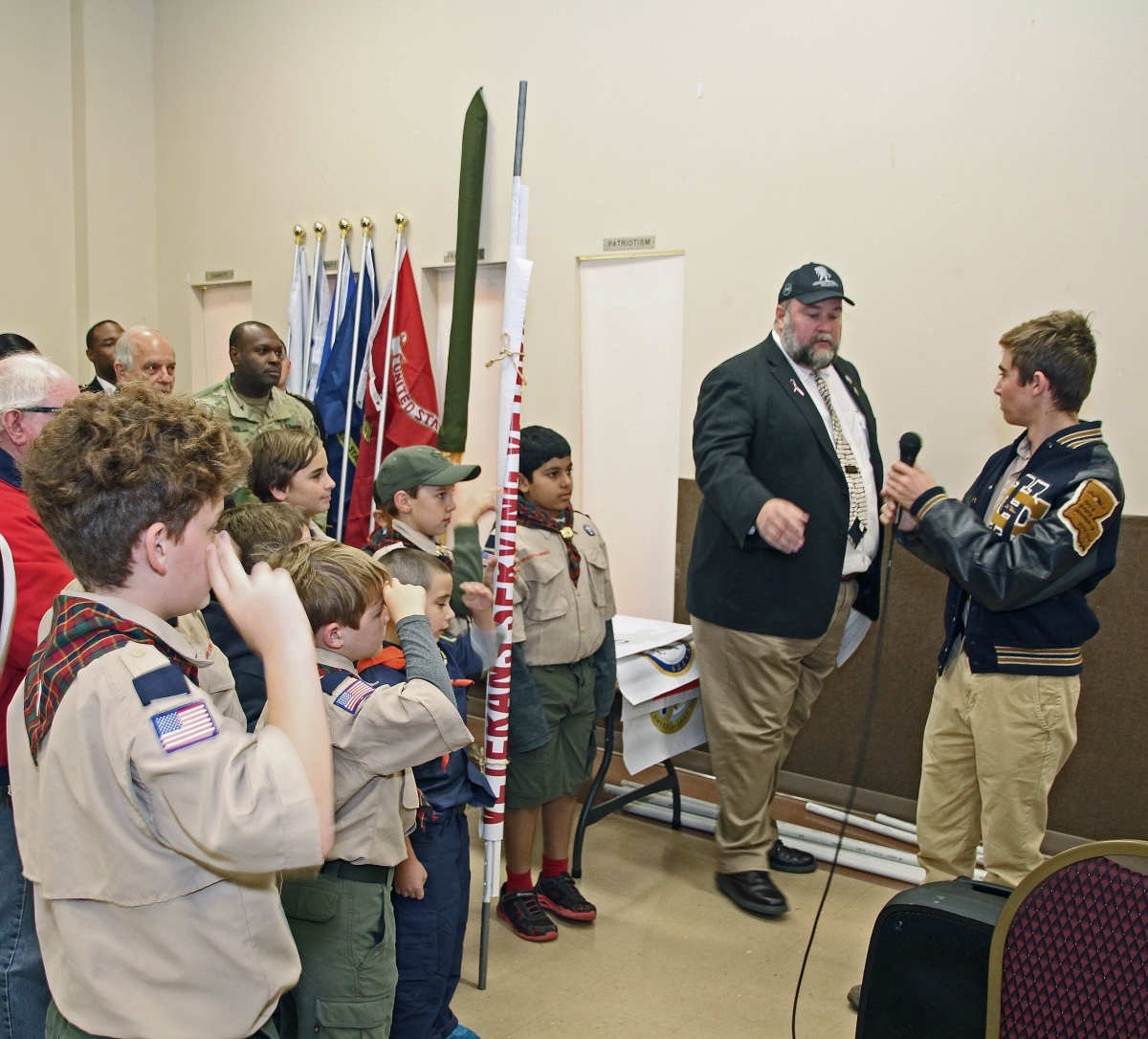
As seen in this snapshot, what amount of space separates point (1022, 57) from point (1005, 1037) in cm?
309

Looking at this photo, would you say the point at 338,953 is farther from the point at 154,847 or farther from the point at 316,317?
the point at 316,317

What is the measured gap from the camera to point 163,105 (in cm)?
596

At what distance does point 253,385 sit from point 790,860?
2.58 m

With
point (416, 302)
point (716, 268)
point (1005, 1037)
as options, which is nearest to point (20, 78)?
point (416, 302)

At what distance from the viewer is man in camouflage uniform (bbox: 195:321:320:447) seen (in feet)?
12.6

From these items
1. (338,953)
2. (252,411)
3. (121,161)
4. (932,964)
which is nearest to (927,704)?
(932,964)

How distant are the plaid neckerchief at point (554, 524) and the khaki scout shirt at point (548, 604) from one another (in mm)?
13

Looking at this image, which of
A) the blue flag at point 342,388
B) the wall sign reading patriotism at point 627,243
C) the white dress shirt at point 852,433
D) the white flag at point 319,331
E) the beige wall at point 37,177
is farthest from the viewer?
the beige wall at point 37,177

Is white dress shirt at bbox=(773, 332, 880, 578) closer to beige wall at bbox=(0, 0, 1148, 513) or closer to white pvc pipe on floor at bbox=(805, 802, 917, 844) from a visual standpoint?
beige wall at bbox=(0, 0, 1148, 513)

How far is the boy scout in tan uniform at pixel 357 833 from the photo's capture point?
1.55 metres

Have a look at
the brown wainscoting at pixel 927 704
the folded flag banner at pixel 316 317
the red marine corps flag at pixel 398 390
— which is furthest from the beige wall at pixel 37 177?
the brown wainscoting at pixel 927 704

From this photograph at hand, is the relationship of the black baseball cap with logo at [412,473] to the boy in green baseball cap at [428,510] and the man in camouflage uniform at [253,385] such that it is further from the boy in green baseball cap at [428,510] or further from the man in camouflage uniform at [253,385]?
the man in camouflage uniform at [253,385]

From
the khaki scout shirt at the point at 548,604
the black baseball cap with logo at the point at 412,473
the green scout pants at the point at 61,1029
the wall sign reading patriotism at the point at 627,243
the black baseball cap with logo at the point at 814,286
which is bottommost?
the green scout pants at the point at 61,1029

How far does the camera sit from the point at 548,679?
2.78 meters
